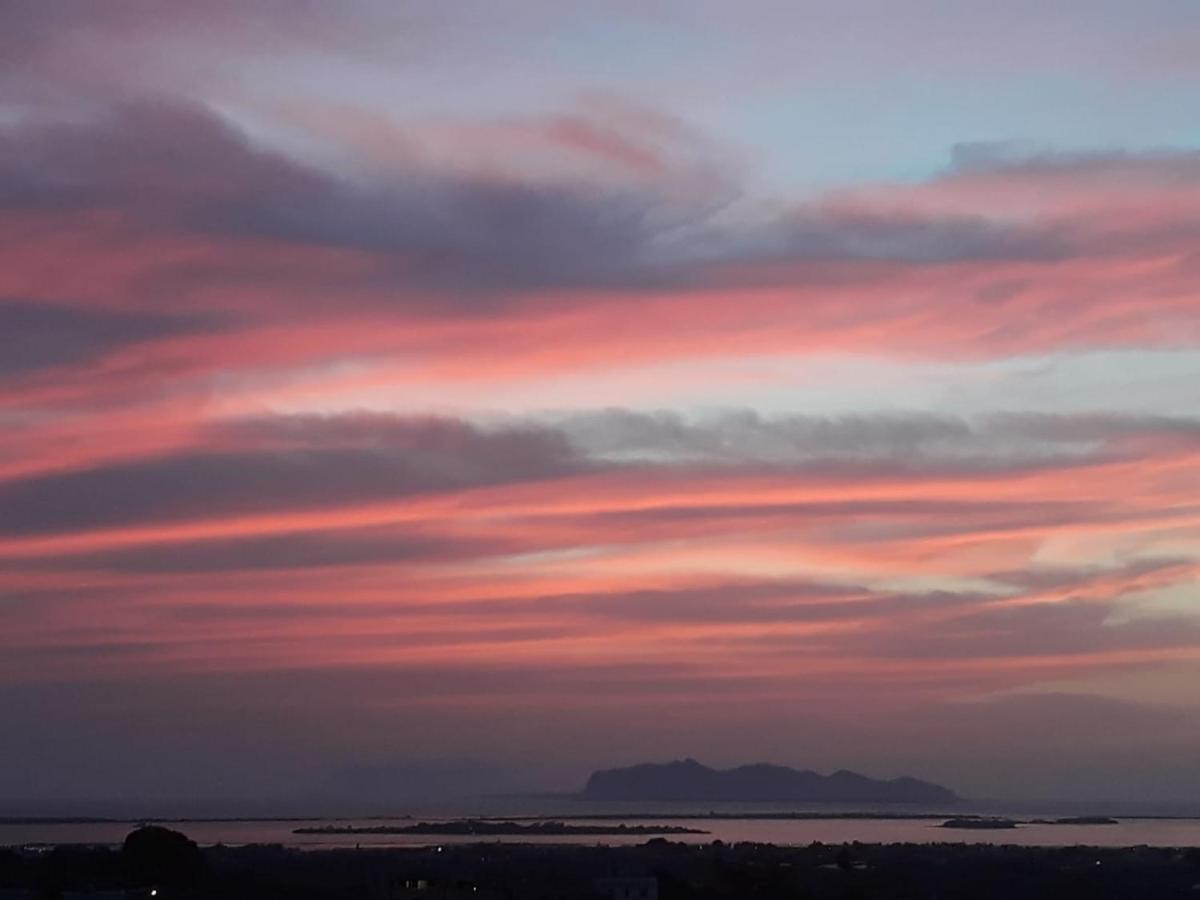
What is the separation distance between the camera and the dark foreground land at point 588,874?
223 ft

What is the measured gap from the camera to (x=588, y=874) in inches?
3393

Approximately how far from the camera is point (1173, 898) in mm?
79562

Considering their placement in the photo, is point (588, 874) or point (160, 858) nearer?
point (160, 858)

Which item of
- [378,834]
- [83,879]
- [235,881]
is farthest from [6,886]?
[378,834]

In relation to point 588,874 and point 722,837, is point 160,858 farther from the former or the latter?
point 722,837

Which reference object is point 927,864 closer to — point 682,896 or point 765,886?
point 765,886

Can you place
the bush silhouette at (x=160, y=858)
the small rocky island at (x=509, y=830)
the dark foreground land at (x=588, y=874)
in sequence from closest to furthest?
1. the dark foreground land at (x=588, y=874)
2. the bush silhouette at (x=160, y=858)
3. the small rocky island at (x=509, y=830)

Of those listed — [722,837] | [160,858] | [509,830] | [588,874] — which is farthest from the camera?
[509,830]

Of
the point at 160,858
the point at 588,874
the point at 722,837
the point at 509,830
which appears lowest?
the point at 588,874

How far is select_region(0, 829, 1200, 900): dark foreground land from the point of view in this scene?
67.9 metres

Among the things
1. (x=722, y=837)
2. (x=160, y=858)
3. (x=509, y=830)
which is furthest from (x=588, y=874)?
(x=509, y=830)

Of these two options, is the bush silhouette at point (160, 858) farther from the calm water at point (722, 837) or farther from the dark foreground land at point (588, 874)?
the calm water at point (722, 837)

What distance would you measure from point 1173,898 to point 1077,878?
851cm

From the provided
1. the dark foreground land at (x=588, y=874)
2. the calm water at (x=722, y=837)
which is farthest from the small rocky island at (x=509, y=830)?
the dark foreground land at (x=588, y=874)
